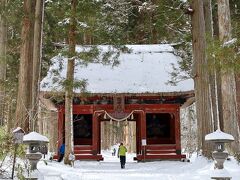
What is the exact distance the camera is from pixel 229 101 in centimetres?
1322

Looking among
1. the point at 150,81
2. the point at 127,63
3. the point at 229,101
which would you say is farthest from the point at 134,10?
the point at 229,101

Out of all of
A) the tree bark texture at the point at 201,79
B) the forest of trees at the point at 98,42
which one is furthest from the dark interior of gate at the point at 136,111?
the tree bark texture at the point at 201,79

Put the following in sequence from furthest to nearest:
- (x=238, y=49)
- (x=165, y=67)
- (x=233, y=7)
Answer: (x=165, y=67)
(x=233, y=7)
(x=238, y=49)

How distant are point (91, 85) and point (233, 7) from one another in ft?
27.8

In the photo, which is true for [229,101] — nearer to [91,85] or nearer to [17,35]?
[91,85]

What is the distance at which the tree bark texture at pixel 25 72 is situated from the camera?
45.1ft

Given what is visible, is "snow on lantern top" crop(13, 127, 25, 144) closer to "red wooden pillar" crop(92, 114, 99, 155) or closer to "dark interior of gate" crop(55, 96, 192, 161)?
"dark interior of gate" crop(55, 96, 192, 161)

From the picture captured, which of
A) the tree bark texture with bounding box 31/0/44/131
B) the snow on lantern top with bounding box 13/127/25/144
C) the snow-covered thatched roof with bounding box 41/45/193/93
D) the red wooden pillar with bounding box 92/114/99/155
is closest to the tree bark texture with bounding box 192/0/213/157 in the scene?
the tree bark texture with bounding box 31/0/44/131

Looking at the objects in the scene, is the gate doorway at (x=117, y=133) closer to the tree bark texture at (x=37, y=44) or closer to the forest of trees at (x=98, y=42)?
the forest of trees at (x=98, y=42)

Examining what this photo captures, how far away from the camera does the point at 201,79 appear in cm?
1429

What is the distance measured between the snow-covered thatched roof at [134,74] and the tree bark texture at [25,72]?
209 inches

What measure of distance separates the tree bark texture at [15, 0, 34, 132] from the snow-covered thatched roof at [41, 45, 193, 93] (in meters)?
5.32

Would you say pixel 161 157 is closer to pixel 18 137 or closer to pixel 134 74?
pixel 134 74

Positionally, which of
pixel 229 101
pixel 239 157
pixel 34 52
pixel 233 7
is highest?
pixel 233 7
